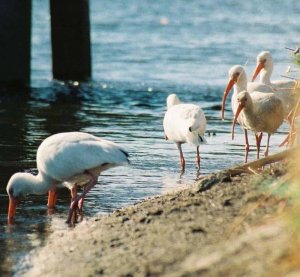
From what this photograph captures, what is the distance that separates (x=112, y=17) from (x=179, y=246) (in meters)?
37.0

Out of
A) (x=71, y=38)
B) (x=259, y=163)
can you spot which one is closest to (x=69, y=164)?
(x=259, y=163)

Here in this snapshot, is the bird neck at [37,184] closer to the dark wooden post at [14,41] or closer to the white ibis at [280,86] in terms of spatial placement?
the white ibis at [280,86]

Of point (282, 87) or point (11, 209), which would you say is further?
point (282, 87)

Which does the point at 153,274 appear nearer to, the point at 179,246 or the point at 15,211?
the point at 179,246

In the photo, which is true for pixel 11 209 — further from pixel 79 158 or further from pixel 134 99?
pixel 134 99

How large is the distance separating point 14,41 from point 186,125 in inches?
351

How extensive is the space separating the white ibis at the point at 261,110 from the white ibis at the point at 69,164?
342 cm

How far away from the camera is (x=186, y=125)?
504 inches

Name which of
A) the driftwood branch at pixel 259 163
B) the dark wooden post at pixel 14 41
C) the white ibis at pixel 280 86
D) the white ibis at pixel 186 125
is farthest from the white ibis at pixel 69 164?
the dark wooden post at pixel 14 41

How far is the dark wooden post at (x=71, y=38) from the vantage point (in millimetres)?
22984

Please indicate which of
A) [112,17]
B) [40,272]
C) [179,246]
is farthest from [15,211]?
[112,17]

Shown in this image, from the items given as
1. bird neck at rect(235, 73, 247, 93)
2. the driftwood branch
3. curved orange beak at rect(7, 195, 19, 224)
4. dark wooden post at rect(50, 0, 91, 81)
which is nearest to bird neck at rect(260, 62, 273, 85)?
bird neck at rect(235, 73, 247, 93)

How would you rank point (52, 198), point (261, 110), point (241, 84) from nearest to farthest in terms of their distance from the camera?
point (52, 198) → point (261, 110) → point (241, 84)

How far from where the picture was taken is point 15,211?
10266 mm
